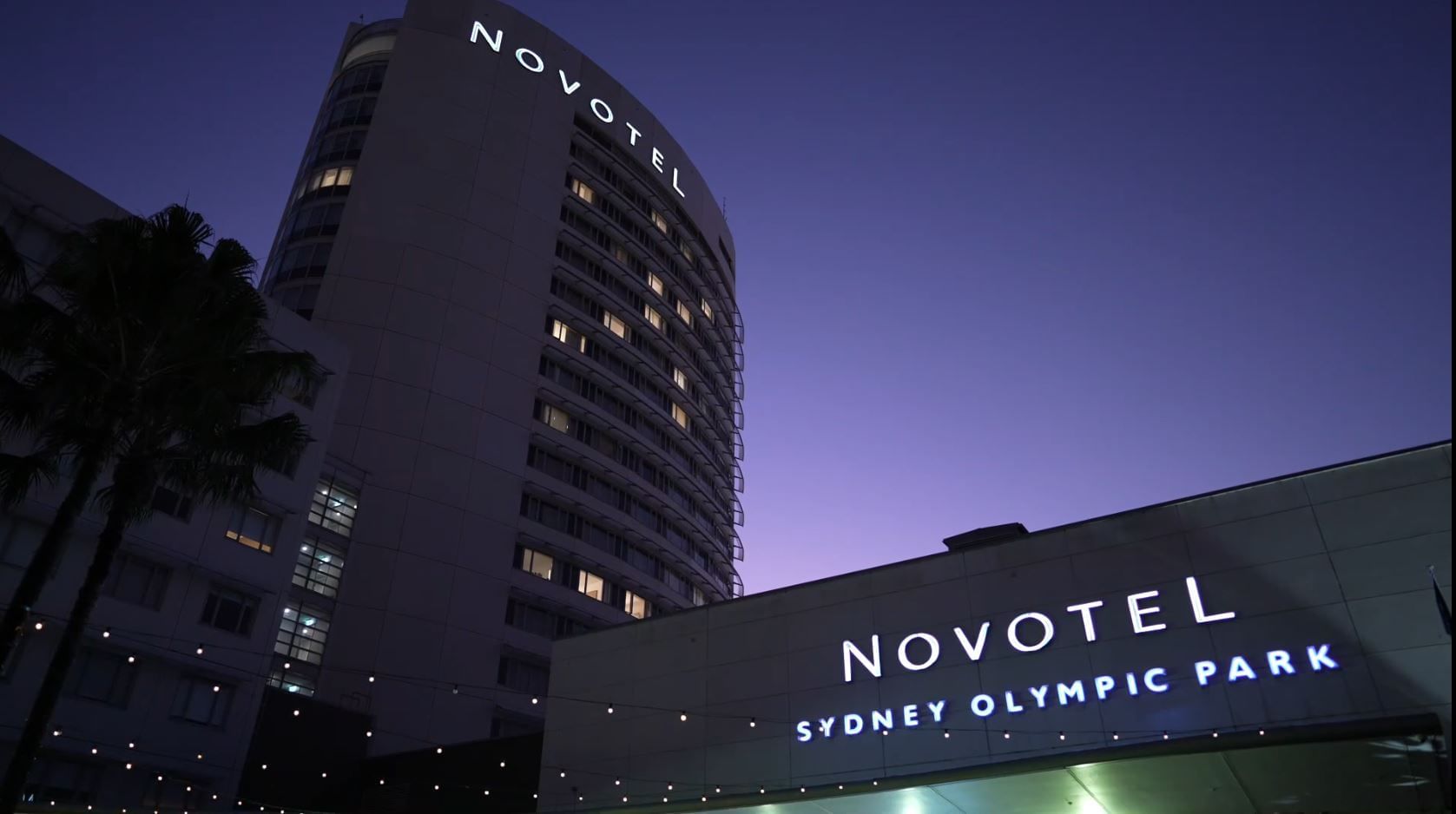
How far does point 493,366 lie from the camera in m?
59.9

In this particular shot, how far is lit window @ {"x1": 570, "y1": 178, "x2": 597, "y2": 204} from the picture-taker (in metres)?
72.4

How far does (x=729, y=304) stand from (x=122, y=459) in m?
71.4

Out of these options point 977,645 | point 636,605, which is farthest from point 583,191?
point 977,645

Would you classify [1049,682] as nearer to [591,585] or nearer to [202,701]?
[202,701]

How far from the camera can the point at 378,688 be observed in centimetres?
4791

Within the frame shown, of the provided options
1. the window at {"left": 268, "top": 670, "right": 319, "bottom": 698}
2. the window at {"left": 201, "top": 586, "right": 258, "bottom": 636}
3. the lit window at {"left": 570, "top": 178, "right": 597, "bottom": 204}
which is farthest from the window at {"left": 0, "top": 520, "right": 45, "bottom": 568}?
the lit window at {"left": 570, "top": 178, "right": 597, "bottom": 204}

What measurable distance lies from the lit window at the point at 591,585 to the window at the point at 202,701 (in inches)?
1041

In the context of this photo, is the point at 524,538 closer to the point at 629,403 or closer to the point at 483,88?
the point at 629,403

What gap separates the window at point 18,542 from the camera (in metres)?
31.5

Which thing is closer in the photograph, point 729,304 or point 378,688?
point 378,688

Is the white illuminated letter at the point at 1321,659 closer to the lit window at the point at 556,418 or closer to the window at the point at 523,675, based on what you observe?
the window at the point at 523,675

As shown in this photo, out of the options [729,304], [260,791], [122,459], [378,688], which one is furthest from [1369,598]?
[729,304]

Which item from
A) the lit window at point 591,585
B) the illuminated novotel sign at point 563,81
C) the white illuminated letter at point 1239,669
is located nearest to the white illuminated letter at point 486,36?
the illuminated novotel sign at point 563,81

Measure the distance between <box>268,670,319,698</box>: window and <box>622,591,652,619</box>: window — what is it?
21693mm
